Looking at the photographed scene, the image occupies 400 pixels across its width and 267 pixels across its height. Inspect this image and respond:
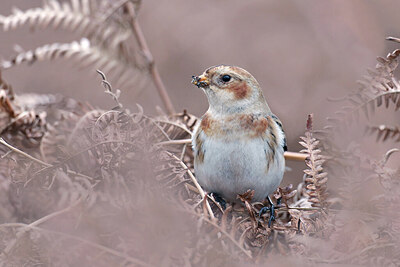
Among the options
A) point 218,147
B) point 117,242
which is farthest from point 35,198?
point 218,147

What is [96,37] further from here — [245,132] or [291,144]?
[291,144]

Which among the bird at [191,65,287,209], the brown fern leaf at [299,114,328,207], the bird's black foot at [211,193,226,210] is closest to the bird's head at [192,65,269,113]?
the bird at [191,65,287,209]

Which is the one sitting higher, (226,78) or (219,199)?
Result: (226,78)

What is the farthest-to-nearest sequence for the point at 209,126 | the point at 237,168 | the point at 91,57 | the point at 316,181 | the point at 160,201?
the point at 91,57 < the point at 209,126 < the point at 237,168 < the point at 316,181 < the point at 160,201

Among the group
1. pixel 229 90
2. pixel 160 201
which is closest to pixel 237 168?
pixel 229 90

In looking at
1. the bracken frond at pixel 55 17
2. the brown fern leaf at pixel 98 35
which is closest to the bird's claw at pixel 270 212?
the brown fern leaf at pixel 98 35

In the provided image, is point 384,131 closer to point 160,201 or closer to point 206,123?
point 206,123
